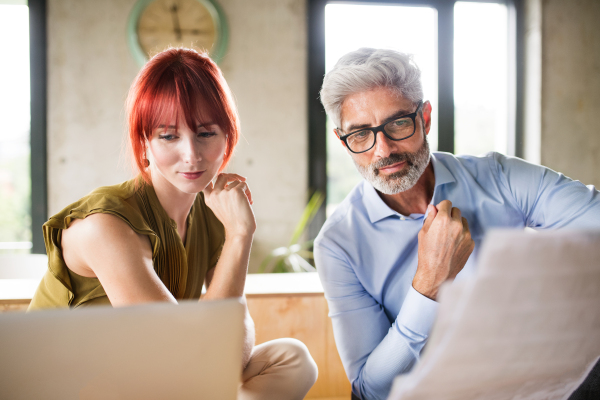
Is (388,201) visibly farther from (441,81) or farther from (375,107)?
(441,81)

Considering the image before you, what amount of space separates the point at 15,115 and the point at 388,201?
9.48 ft

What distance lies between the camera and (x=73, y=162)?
300 cm

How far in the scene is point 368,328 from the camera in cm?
114

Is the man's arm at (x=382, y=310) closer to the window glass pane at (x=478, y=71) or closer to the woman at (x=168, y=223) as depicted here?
the woman at (x=168, y=223)

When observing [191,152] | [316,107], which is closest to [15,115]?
[316,107]

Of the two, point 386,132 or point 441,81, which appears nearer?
point 386,132

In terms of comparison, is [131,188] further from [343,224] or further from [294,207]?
[294,207]

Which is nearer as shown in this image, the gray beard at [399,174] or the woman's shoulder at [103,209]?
the woman's shoulder at [103,209]

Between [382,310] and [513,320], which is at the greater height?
[513,320]

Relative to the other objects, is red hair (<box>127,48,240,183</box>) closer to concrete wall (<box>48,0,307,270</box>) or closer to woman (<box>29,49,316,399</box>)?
woman (<box>29,49,316,399</box>)

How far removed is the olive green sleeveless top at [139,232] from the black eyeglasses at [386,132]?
21.1 inches

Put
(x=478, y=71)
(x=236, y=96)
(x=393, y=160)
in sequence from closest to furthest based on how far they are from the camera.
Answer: (x=393, y=160)
(x=236, y=96)
(x=478, y=71)

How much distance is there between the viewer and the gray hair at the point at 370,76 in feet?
3.82

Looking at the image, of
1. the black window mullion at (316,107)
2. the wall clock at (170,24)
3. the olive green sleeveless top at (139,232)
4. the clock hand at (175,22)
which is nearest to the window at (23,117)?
the wall clock at (170,24)
